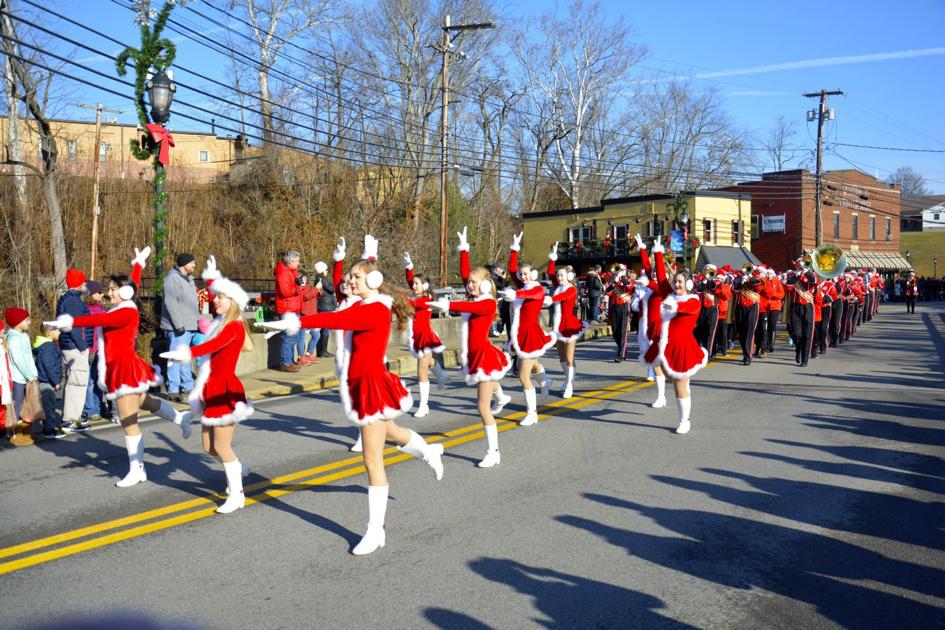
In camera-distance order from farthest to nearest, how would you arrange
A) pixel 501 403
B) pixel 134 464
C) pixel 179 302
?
1. pixel 179 302
2. pixel 501 403
3. pixel 134 464

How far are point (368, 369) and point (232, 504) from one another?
1726mm

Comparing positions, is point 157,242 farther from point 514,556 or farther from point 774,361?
point 774,361

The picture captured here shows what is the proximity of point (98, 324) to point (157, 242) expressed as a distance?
18.7 ft

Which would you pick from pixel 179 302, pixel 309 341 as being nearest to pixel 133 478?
pixel 179 302

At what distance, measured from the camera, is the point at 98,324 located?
25.6ft

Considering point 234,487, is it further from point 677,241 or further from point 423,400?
point 677,241

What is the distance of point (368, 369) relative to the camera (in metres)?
6.14

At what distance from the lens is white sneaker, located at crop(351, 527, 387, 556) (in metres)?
5.77

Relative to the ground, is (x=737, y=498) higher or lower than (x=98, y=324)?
lower

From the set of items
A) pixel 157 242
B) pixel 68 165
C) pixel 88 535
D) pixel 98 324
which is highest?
pixel 68 165

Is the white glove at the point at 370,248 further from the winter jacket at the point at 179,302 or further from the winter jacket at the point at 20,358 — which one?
the winter jacket at the point at 179,302

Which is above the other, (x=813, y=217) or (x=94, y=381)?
(x=813, y=217)

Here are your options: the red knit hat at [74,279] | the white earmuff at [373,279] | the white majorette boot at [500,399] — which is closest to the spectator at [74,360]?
the red knit hat at [74,279]

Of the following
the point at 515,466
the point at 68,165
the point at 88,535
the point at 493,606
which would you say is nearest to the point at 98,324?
the point at 88,535
